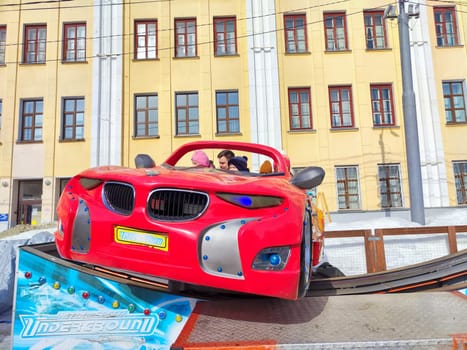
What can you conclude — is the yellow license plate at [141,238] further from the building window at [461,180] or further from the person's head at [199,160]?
the building window at [461,180]

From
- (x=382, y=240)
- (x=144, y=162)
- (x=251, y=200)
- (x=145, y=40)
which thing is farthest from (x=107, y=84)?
(x=251, y=200)

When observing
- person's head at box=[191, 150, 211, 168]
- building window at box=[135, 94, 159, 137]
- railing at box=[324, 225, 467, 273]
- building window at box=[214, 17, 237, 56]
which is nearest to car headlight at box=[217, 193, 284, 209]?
person's head at box=[191, 150, 211, 168]

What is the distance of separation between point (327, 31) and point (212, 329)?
1583 cm

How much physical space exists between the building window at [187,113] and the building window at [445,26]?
11589 mm

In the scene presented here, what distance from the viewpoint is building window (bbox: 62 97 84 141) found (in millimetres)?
14758

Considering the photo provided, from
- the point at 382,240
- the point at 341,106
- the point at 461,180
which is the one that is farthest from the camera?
the point at 341,106

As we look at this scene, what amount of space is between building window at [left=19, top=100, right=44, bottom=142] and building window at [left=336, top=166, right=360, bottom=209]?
1340 cm

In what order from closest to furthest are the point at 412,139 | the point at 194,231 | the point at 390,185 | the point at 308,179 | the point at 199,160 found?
the point at 194,231, the point at 308,179, the point at 199,160, the point at 412,139, the point at 390,185

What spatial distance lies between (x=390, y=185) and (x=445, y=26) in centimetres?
809

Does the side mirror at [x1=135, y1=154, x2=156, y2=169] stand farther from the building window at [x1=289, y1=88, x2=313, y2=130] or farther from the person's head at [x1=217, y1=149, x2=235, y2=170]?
the building window at [x1=289, y1=88, x2=313, y2=130]

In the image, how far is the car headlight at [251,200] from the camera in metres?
2.09

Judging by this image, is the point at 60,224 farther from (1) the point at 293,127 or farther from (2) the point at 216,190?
(1) the point at 293,127

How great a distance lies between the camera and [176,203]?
2145 mm

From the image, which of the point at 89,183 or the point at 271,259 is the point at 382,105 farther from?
the point at 89,183
